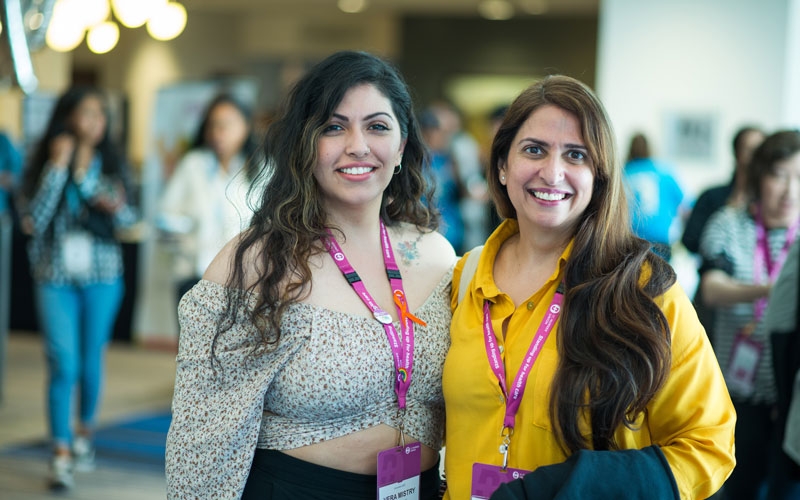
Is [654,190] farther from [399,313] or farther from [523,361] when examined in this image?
[523,361]

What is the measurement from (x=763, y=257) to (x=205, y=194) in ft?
9.13

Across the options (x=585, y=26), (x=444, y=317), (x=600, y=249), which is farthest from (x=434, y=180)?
(x=585, y=26)

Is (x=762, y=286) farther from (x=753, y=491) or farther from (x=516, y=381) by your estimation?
(x=516, y=381)

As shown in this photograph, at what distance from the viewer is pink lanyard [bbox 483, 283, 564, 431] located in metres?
1.77

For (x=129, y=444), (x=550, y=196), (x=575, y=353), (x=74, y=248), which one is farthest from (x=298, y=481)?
(x=129, y=444)

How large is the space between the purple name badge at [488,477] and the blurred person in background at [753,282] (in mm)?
1909

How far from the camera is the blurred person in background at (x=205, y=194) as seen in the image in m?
4.80

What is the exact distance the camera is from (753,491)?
3480 mm

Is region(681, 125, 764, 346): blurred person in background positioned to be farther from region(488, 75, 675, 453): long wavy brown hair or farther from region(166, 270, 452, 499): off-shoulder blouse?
region(166, 270, 452, 499): off-shoulder blouse

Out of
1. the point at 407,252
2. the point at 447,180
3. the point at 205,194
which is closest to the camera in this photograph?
the point at 407,252

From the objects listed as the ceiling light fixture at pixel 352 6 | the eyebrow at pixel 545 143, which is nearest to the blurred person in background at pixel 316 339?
the eyebrow at pixel 545 143

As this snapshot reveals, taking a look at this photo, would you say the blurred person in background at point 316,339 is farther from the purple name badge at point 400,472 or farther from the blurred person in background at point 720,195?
the blurred person in background at point 720,195

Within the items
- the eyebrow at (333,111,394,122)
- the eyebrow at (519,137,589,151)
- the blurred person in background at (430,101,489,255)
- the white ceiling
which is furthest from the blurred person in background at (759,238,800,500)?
the white ceiling

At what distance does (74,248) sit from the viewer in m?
4.34
